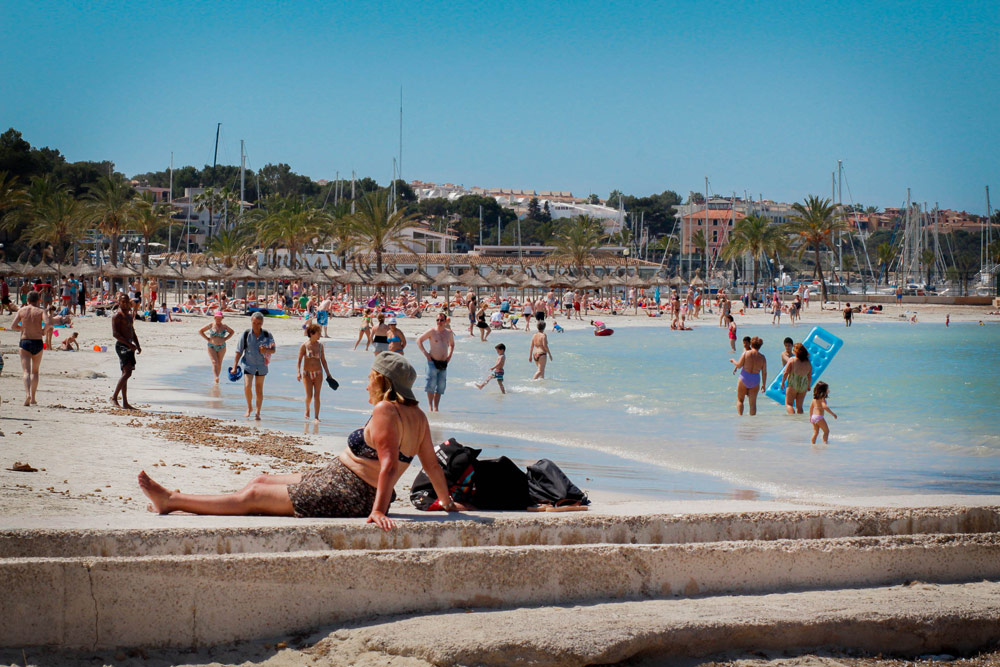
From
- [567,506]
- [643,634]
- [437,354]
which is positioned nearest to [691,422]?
[437,354]

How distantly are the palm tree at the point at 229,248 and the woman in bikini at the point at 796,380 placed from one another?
174ft

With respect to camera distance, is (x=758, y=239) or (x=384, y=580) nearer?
(x=384, y=580)

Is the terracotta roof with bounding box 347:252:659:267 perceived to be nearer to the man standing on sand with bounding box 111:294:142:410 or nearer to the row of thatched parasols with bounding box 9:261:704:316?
the row of thatched parasols with bounding box 9:261:704:316

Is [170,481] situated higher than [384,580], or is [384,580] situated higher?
[384,580]

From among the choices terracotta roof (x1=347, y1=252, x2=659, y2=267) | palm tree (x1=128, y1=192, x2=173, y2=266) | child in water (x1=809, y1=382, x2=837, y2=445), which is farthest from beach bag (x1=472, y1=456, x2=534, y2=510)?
terracotta roof (x1=347, y1=252, x2=659, y2=267)

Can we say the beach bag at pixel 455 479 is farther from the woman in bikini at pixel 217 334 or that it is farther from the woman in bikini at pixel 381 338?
the woman in bikini at pixel 217 334

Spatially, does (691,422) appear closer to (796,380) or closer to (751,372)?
(751,372)

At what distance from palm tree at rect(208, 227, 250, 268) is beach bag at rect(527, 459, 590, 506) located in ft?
195

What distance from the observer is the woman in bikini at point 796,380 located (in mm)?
13585

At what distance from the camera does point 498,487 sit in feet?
16.9

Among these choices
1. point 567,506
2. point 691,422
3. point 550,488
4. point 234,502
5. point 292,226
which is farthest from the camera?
point 292,226

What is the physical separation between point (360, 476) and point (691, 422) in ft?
31.7

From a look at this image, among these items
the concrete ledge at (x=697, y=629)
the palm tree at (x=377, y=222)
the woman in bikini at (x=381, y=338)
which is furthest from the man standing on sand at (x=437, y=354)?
the palm tree at (x=377, y=222)

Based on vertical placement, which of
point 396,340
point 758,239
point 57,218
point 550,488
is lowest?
point 550,488
